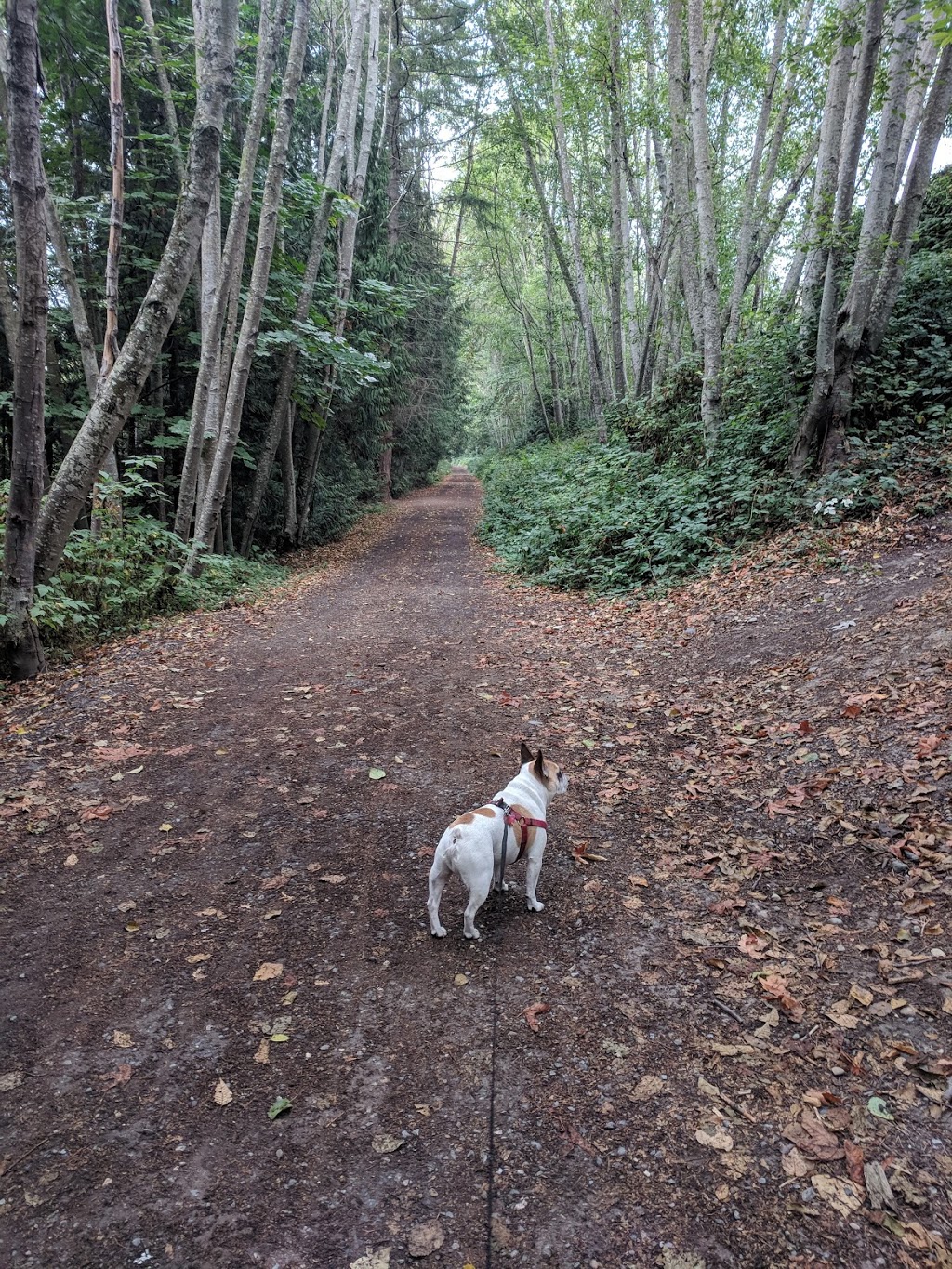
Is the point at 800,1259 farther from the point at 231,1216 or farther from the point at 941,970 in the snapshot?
the point at 231,1216

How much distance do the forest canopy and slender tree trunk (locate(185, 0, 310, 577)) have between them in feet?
0.16

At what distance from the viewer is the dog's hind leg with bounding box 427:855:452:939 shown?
321 centimetres

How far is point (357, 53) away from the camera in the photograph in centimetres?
1334

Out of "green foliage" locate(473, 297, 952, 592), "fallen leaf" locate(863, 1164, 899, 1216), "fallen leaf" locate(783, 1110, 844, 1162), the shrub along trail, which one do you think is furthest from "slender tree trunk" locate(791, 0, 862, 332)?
"fallen leaf" locate(863, 1164, 899, 1216)

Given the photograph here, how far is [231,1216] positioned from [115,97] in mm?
11669

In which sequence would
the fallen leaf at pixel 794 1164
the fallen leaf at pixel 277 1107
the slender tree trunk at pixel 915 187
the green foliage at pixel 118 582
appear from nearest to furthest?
the fallen leaf at pixel 794 1164 → the fallen leaf at pixel 277 1107 → the green foliage at pixel 118 582 → the slender tree trunk at pixel 915 187

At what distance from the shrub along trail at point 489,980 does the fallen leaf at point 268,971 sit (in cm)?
2

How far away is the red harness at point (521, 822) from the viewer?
11.1ft

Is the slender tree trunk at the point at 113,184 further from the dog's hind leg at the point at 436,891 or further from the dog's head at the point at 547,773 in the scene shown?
the dog's hind leg at the point at 436,891

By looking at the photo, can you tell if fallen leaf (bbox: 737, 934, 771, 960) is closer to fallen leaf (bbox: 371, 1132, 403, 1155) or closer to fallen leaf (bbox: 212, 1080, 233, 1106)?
fallen leaf (bbox: 371, 1132, 403, 1155)

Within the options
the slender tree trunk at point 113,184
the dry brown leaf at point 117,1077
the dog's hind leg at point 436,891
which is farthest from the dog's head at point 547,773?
the slender tree trunk at point 113,184

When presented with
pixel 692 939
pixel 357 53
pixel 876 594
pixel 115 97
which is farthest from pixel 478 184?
pixel 692 939

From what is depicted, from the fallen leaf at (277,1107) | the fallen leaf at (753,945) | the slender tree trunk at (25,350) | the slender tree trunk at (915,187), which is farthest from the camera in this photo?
the slender tree trunk at (915,187)

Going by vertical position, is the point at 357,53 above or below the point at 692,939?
above
